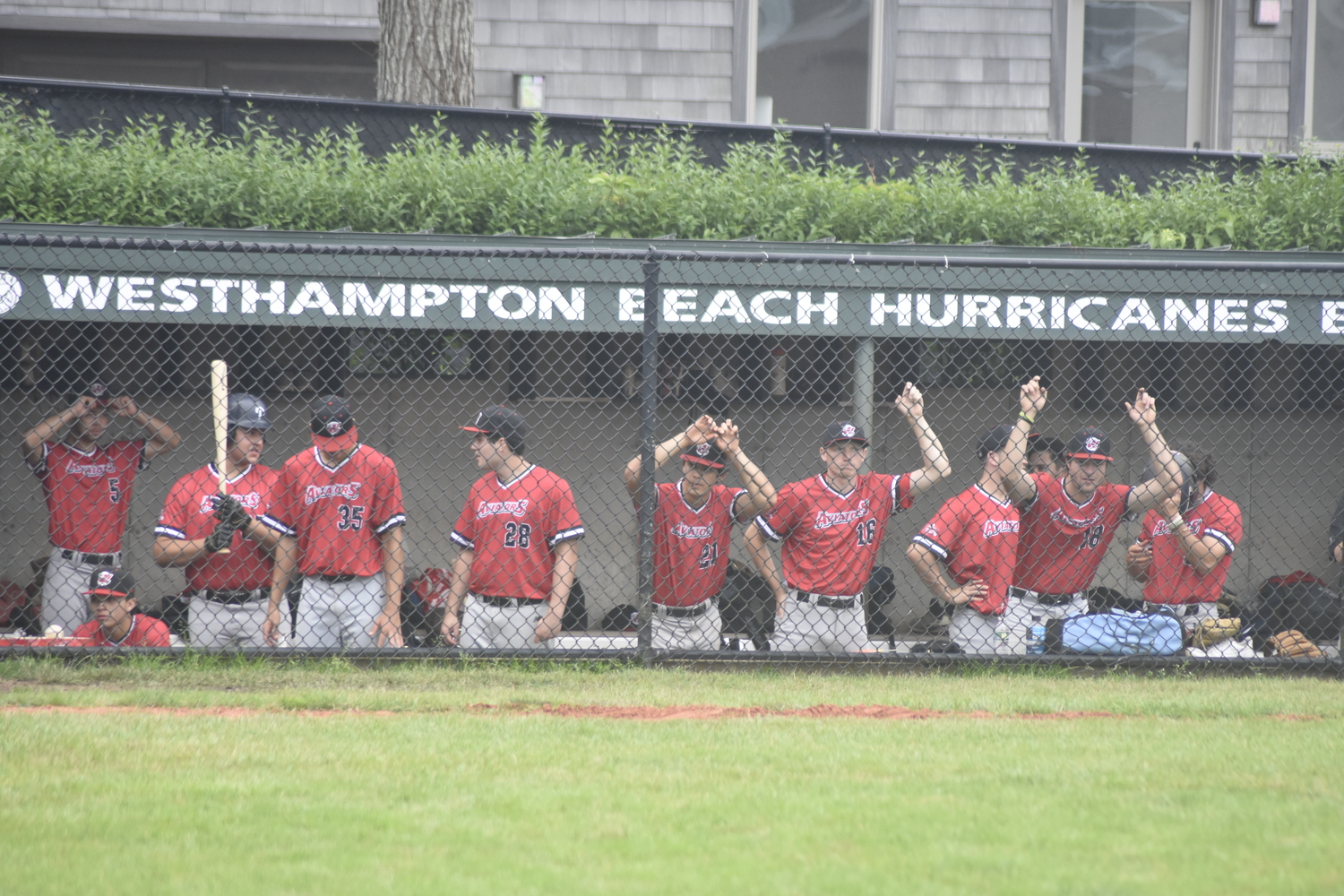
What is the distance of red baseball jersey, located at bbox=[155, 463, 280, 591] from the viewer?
19.7 ft

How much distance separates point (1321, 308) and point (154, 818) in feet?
18.8

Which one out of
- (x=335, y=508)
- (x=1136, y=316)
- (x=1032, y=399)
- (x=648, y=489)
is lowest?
(x=335, y=508)

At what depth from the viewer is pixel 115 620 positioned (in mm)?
5773

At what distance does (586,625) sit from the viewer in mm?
7059

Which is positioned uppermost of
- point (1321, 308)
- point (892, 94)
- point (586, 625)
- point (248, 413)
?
point (892, 94)

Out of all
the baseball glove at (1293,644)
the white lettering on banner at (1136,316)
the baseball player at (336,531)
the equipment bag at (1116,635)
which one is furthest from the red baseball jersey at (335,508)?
the baseball glove at (1293,644)

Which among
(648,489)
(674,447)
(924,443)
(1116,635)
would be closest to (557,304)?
(674,447)

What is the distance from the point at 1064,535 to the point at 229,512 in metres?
4.07

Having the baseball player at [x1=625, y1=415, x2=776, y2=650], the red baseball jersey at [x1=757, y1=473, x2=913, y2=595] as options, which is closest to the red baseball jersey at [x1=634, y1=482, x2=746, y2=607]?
the baseball player at [x1=625, y1=415, x2=776, y2=650]

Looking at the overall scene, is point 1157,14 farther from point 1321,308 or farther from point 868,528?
point 868,528

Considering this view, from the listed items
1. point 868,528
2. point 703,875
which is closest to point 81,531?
point 868,528

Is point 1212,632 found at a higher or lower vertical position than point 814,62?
lower

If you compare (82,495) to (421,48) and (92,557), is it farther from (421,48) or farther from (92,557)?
(421,48)

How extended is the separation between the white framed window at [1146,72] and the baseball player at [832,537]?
20.4 ft
